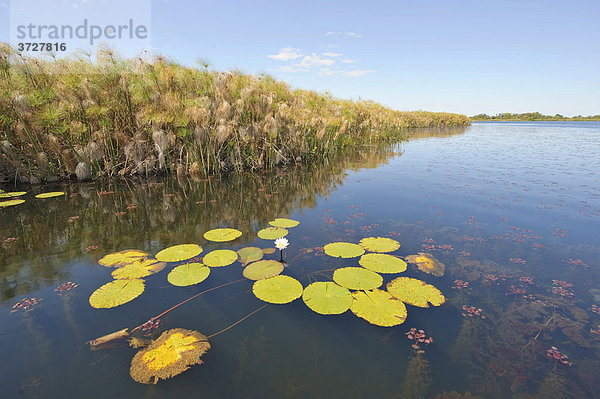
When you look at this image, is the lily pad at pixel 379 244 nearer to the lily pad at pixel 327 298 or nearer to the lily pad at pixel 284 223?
the lily pad at pixel 327 298

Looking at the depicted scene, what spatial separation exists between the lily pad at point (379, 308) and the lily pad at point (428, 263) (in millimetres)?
862

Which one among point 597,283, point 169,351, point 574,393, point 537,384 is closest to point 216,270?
point 169,351

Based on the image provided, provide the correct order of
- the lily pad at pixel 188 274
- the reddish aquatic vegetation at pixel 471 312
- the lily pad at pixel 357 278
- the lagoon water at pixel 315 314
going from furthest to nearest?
the lily pad at pixel 188 274, the lily pad at pixel 357 278, the reddish aquatic vegetation at pixel 471 312, the lagoon water at pixel 315 314

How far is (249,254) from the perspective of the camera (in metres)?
3.72

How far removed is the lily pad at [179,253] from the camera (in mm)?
3582

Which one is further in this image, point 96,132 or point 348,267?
point 96,132

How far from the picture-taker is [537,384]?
1.90 m

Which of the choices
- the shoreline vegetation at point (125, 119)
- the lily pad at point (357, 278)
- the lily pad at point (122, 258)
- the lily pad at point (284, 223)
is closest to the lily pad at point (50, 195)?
the shoreline vegetation at point (125, 119)

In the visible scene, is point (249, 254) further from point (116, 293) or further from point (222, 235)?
point (116, 293)

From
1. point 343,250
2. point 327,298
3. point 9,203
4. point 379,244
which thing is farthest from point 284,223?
point 9,203

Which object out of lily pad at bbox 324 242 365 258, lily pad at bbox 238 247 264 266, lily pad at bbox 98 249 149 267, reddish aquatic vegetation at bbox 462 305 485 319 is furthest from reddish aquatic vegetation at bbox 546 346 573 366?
lily pad at bbox 98 249 149 267

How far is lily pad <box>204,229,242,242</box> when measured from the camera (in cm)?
420

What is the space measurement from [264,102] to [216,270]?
7.33 m

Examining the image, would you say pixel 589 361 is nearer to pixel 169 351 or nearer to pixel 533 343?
pixel 533 343
